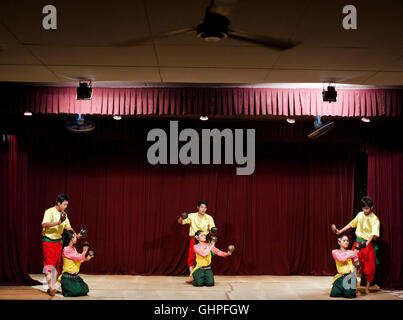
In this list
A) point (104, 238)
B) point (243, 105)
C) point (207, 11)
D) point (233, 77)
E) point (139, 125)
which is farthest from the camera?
point (104, 238)

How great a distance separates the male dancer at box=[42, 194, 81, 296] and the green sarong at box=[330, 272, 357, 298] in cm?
316

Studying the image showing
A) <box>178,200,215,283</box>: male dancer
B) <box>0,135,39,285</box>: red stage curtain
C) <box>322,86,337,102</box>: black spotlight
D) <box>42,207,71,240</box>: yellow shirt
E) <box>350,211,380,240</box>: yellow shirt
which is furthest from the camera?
<box>178,200,215,283</box>: male dancer

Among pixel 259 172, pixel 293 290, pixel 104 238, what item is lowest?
pixel 293 290

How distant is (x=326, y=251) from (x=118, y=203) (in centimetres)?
342

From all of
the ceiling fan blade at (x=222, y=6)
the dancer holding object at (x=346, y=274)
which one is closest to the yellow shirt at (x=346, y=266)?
the dancer holding object at (x=346, y=274)

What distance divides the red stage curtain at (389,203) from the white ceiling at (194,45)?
1.83m

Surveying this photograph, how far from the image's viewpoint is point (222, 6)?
2.59 metres

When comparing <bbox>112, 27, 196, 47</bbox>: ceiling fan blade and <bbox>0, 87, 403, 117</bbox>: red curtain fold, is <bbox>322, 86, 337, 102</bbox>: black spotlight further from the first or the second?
<bbox>112, 27, 196, 47</bbox>: ceiling fan blade

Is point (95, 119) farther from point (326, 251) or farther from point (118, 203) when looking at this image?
point (326, 251)

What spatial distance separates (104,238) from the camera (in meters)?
6.86

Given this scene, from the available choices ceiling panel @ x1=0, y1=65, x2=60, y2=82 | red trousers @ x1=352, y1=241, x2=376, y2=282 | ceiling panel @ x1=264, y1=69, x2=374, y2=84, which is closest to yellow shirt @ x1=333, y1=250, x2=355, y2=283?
red trousers @ x1=352, y1=241, x2=376, y2=282

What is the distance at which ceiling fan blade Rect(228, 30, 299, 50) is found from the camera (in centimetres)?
302

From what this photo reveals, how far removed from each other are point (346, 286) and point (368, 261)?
2.10 ft

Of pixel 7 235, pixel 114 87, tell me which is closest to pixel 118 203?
pixel 7 235
